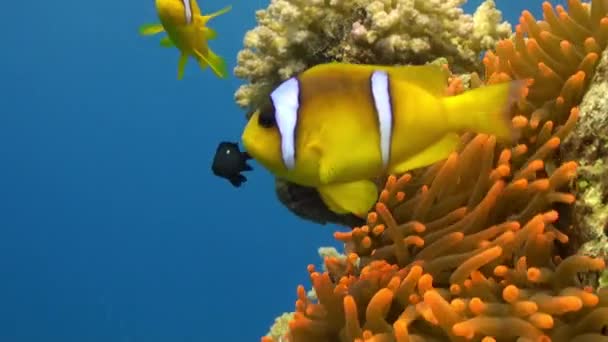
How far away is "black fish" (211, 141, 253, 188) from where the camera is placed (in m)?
3.59

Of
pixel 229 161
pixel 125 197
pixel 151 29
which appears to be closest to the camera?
pixel 229 161

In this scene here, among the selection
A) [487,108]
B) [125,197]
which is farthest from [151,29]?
[125,197]

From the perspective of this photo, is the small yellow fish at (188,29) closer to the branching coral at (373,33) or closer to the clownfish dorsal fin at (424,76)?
the branching coral at (373,33)

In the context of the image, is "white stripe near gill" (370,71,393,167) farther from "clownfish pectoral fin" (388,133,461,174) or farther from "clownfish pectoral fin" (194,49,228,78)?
"clownfish pectoral fin" (194,49,228,78)

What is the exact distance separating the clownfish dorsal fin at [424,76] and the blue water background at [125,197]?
31508 millimetres

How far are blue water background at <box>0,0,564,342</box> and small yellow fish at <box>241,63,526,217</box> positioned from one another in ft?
103

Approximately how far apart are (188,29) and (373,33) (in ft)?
3.00

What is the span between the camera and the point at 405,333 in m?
1.73

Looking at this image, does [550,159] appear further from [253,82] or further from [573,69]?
[253,82]

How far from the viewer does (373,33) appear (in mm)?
3418

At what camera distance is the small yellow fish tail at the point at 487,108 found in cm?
178

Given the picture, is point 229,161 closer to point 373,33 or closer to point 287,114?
point 373,33

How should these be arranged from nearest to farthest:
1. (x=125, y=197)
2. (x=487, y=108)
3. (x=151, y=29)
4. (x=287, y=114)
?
(x=287, y=114) < (x=487, y=108) < (x=151, y=29) < (x=125, y=197)

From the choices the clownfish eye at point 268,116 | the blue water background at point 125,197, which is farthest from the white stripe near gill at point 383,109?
the blue water background at point 125,197
